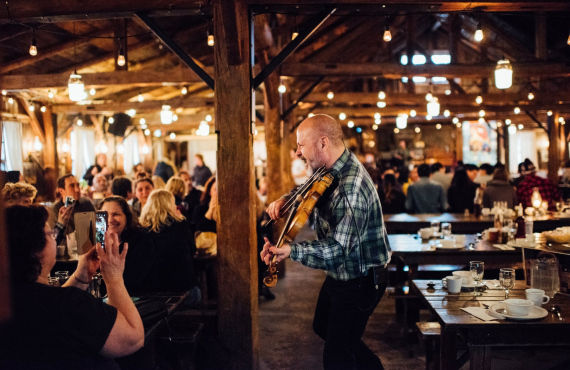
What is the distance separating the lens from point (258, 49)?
6.36m

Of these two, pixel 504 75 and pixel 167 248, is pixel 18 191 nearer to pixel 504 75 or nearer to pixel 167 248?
pixel 167 248

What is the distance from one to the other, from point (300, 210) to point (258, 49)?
443cm

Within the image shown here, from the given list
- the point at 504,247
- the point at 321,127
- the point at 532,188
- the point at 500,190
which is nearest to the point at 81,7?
the point at 321,127

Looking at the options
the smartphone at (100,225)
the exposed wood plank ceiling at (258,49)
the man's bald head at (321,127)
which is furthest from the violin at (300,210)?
the exposed wood plank ceiling at (258,49)

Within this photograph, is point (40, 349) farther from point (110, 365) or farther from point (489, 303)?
point (489, 303)

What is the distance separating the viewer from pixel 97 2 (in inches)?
162

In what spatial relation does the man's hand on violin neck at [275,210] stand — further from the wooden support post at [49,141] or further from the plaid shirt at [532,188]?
the wooden support post at [49,141]

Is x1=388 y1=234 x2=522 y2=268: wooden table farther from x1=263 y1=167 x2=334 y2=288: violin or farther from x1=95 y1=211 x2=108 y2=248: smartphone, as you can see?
x1=95 y1=211 x2=108 y2=248: smartphone

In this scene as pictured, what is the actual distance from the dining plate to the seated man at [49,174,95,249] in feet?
11.9

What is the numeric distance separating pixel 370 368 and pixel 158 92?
1223cm

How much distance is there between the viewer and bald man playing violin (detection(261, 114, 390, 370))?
2529mm

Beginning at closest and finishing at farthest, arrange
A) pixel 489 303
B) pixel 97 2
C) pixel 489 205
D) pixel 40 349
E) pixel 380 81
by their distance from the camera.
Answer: pixel 40 349 → pixel 489 303 → pixel 97 2 → pixel 489 205 → pixel 380 81

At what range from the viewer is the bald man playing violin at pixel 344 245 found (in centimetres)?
253

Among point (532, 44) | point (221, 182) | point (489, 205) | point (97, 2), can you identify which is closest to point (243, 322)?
point (221, 182)
